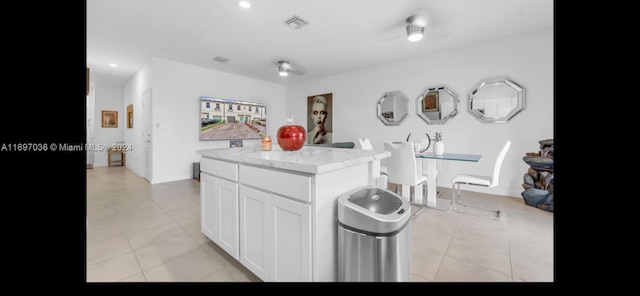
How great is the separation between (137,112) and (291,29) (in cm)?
437

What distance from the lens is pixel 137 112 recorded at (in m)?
5.22

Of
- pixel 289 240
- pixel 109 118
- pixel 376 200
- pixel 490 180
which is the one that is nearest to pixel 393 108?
pixel 490 180

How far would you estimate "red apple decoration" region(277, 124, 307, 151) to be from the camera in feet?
5.47

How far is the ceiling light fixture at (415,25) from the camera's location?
106 inches

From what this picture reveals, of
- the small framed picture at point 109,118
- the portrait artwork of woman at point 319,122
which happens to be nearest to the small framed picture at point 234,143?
the portrait artwork of woman at point 319,122

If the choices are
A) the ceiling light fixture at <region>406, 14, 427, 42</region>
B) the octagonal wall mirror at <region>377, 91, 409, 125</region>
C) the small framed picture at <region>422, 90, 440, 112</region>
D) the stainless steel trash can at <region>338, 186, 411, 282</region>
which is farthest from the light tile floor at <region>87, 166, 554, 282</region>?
the ceiling light fixture at <region>406, 14, 427, 42</region>

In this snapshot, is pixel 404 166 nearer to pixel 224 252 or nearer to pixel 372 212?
pixel 372 212

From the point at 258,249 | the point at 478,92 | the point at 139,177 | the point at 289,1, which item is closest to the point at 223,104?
the point at 139,177

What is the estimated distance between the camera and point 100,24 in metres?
2.90

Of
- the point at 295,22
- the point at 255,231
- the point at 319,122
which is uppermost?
A: the point at 295,22

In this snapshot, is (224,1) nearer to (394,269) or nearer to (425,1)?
(425,1)

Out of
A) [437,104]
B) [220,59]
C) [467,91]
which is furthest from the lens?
[220,59]

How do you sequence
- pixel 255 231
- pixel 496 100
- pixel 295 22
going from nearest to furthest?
pixel 255 231, pixel 295 22, pixel 496 100

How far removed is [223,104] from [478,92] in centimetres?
475
